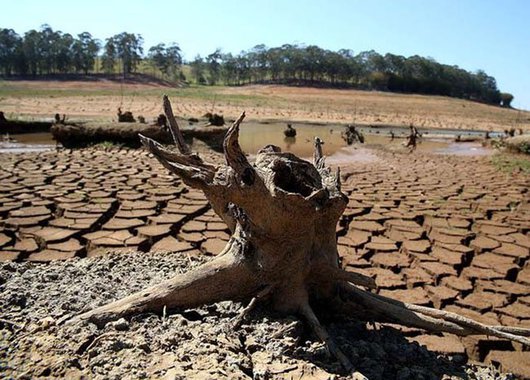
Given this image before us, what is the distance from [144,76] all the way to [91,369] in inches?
2145

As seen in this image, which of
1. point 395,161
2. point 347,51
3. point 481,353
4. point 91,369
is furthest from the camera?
point 347,51

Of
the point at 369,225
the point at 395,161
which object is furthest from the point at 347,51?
the point at 369,225

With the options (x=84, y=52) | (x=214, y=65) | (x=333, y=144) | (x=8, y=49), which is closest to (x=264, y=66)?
(x=214, y=65)

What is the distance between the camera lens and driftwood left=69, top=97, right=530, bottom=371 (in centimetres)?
187

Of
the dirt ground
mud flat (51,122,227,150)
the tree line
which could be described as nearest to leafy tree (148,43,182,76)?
the tree line

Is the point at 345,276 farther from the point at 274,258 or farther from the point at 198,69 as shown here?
the point at 198,69

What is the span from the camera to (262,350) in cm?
174

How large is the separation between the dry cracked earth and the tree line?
46959mm

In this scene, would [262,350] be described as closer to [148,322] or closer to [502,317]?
[148,322]

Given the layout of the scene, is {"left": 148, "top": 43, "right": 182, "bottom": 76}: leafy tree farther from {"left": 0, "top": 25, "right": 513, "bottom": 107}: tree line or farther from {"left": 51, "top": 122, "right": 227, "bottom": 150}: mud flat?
{"left": 51, "top": 122, "right": 227, "bottom": 150}: mud flat

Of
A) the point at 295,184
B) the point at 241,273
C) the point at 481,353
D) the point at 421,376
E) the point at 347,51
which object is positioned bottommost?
the point at 481,353

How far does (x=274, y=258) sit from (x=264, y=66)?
62.3 metres

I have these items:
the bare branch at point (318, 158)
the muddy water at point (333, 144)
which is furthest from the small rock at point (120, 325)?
the muddy water at point (333, 144)

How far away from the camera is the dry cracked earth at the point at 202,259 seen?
1686 millimetres
